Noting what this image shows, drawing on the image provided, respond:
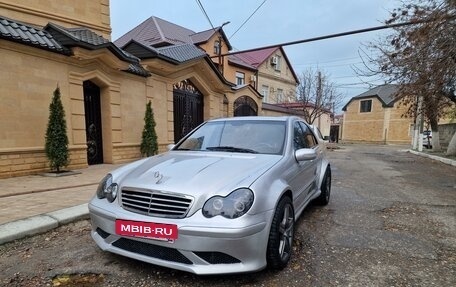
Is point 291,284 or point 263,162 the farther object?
point 263,162

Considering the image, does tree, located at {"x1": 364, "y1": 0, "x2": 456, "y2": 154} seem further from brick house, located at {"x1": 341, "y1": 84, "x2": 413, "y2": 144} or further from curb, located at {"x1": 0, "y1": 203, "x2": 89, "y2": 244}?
brick house, located at {"x1": 341, "y1": 84, "x2": 413, "y2": 144}

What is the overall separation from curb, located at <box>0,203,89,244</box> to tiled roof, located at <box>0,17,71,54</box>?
492cm

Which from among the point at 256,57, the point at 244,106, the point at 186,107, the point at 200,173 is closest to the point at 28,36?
the point at 186,107

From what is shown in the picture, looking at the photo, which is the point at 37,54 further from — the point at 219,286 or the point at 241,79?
the point at 241,79

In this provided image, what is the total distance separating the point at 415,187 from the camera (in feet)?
23.2

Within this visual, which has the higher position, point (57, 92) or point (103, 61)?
point (103, 61)

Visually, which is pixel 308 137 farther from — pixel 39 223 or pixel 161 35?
pixel 161 35

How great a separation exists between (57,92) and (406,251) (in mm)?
7802

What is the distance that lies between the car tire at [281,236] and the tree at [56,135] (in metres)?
6.45

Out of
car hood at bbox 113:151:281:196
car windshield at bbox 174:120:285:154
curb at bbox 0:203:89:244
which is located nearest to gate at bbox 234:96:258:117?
car windshield at bbox 174:120:285:154

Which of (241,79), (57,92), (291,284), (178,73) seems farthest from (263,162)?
(241,79)

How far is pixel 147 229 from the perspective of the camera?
235 cm

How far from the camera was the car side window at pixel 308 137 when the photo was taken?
173 inches

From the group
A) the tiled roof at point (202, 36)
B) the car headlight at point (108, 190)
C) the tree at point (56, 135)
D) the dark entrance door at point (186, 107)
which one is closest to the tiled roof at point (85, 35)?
the tree at point (56, 135)
